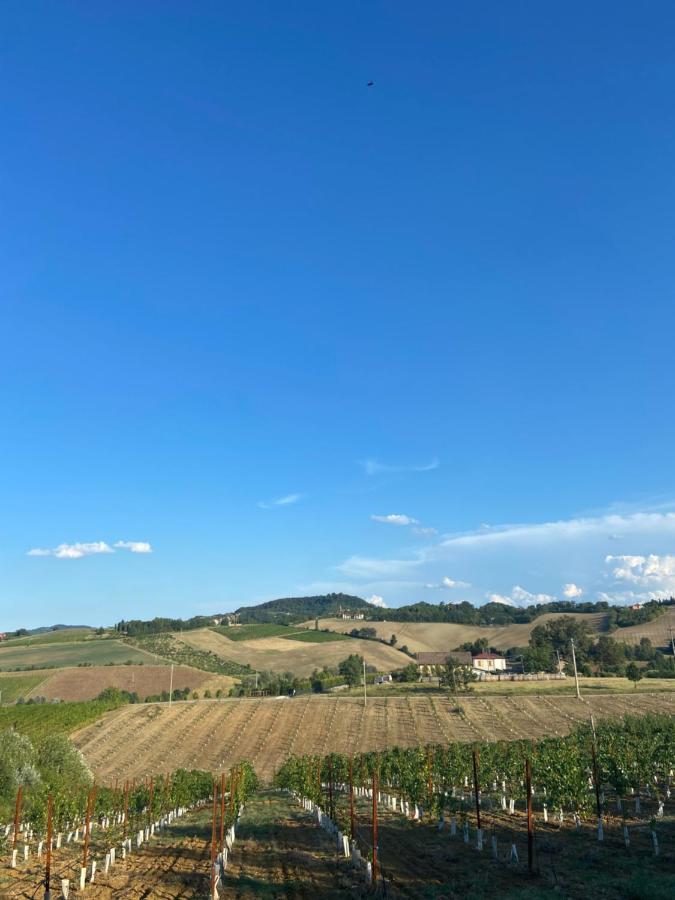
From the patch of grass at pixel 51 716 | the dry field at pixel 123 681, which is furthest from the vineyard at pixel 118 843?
the dry field at pixel 123 681

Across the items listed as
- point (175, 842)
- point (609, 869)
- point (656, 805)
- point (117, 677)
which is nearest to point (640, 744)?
point (656, 805)

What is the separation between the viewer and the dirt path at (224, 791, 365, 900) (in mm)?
26578

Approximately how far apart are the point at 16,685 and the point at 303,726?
314 feet

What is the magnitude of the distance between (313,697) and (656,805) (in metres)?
96.7

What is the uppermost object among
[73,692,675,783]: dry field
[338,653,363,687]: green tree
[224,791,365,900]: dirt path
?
[224,791,365,900]: dirt path

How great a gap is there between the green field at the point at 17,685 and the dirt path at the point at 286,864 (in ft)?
424

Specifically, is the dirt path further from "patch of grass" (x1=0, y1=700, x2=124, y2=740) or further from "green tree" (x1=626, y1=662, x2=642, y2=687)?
"green tree" (x1=626, y1=662, x2=642, y2=687)

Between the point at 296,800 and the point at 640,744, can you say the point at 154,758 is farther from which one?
the point at 640,744

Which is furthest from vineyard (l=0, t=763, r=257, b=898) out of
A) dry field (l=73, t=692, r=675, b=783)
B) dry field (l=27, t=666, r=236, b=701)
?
dry field (l=27, t=666, r=236, b=701)

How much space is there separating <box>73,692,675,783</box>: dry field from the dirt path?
139 ft

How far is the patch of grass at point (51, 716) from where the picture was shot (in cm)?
11025

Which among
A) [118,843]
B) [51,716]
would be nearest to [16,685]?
[51,716]

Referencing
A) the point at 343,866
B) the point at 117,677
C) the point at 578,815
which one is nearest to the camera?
the point at 343,866

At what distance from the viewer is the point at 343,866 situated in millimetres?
30781
